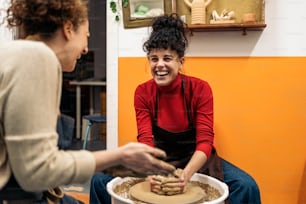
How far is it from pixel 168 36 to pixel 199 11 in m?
0.28

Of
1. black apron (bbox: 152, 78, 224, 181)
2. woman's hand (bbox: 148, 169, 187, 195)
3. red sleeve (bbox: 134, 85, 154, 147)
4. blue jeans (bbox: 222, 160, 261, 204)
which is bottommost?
blue jeans (bbox: 222, 160, 261, 204)

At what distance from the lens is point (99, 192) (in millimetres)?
1235

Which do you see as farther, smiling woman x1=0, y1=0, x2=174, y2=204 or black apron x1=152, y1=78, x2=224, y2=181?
black apron x1=152, y1=78, x2=224, y2=181

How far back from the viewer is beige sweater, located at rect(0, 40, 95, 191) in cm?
49

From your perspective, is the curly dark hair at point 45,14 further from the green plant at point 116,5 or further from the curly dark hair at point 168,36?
the green plant at point 116,5

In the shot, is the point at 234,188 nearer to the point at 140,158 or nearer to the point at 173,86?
the point at 173,86

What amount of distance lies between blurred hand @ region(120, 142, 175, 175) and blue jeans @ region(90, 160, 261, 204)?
579 mm

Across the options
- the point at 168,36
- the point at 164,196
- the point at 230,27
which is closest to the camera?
the point at 164,196

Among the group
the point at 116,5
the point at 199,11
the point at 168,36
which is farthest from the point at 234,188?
the point at 116,5

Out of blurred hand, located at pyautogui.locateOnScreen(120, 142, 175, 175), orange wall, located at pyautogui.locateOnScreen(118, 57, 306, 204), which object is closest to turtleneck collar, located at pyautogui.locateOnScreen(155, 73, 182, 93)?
orange wall, located at pyautogui.locateOnScreen(118, 57, 306, 204)

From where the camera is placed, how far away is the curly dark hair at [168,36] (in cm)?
113

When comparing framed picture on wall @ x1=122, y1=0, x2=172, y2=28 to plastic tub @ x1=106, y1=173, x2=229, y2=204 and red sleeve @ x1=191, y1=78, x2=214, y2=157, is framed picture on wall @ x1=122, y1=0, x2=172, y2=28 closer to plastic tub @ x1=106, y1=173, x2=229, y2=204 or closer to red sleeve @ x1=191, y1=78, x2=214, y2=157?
red sleeve @ x1=191, y1=78, x2=214, y2=157

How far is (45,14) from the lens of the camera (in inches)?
22.1

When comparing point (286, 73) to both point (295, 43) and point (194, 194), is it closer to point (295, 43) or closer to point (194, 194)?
point (295, 43)
